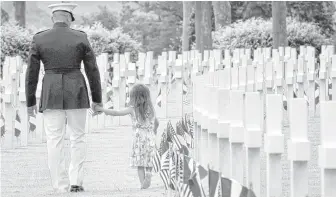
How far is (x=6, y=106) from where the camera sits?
17.3 m

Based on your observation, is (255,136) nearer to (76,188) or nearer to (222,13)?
(76,188)

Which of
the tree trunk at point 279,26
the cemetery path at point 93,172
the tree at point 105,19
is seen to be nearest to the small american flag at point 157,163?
the cemetery path at point 93,172

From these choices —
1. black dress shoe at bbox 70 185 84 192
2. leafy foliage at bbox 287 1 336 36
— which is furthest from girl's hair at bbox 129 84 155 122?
leafy foliage at bbox 287 1 336 36

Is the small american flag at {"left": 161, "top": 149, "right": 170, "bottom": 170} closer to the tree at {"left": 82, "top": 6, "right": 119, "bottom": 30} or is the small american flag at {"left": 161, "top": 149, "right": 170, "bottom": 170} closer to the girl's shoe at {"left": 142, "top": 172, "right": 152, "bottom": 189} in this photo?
the girl's shoe at {"left": 142, "top": 172, "right": 152, "bottom": 189}

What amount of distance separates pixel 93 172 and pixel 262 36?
30.2 metres

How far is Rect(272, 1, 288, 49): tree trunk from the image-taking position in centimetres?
3862

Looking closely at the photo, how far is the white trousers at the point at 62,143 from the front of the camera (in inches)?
462

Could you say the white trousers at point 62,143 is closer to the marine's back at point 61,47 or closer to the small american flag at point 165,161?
the marine's back at point 61,47

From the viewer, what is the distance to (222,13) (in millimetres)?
56562

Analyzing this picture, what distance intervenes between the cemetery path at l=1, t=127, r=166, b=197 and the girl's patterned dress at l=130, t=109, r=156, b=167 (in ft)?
0.90

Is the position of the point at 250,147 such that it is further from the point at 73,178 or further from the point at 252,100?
the point at 73,178

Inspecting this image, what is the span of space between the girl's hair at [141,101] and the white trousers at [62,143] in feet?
1.75

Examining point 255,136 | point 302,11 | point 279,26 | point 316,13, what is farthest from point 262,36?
point 255,136

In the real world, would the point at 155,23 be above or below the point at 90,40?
above
